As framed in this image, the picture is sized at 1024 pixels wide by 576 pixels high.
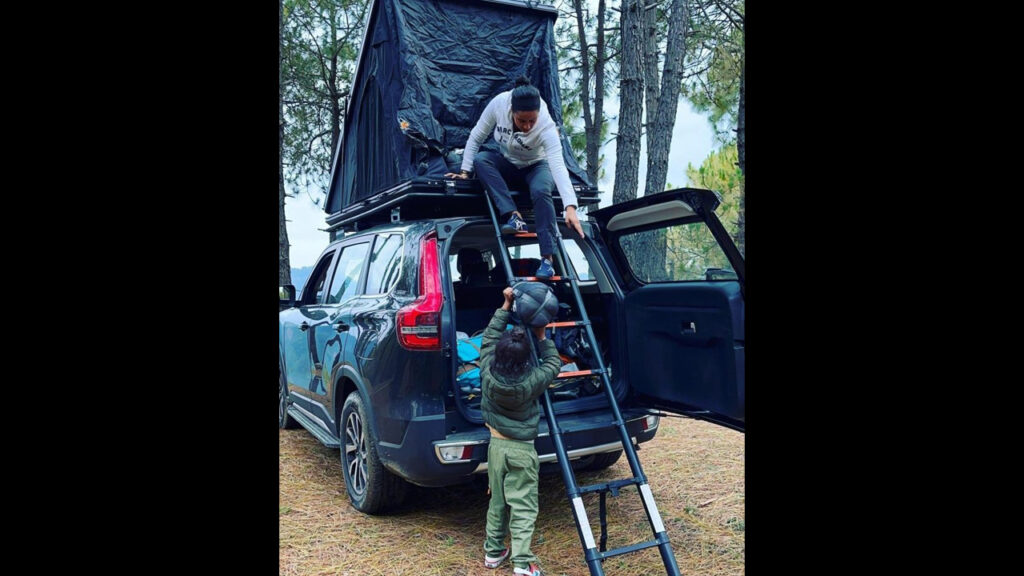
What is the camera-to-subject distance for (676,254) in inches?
464

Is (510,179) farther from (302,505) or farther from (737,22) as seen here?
(737,22)

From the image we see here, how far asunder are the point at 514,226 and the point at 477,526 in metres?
1.93

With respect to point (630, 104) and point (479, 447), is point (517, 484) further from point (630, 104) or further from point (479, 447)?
point (630, 104)

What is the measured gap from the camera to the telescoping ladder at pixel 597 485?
3234 mm

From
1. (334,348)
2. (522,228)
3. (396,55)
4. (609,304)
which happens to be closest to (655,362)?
(609,304)

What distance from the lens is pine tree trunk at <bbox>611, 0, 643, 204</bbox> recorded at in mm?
8328

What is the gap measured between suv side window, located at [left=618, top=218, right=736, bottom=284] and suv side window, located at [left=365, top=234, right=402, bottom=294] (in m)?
1.51

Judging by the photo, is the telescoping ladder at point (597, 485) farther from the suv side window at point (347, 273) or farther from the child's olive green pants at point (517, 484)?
the suv side window at point (347, 273)

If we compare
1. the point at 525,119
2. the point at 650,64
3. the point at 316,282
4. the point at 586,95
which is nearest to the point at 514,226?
the point at 525,119

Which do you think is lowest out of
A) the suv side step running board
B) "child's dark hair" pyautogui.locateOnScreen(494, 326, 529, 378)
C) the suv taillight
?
the suv side step running board

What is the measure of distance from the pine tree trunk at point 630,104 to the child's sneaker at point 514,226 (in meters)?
4.27

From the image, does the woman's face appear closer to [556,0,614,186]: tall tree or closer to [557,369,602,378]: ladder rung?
[557,369,602,378]: ladder rung

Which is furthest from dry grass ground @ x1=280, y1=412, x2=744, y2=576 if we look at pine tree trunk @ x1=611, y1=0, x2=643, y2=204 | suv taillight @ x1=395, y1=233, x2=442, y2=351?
pine tree trunk @ x1=611, y1=0, x2=643, y2=204

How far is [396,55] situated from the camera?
5281 millimetres
